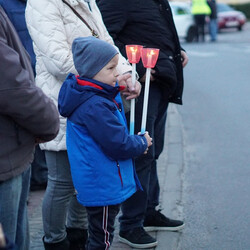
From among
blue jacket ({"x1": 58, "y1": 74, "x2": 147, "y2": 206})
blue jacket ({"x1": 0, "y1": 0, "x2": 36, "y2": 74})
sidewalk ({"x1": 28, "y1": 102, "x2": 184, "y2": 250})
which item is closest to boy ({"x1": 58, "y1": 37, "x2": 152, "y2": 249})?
blue jacket ({"x1": 58, "y1": 74, "x2": 147, "y2": 206})

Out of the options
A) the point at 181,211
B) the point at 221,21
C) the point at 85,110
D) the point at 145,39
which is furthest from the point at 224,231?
the point at 221,21

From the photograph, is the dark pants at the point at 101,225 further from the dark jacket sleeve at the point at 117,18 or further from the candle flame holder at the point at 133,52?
the dark jacket sleeve at the point at 117,18

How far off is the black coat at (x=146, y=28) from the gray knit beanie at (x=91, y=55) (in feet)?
2.63

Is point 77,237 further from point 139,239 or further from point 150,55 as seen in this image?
point 150,55

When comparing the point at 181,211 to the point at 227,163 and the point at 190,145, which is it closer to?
the point at 227,163

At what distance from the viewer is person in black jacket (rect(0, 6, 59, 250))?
2.68 metres

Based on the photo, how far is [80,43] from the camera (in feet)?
11.0

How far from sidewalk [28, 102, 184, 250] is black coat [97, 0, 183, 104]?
105cm

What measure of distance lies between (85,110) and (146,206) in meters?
1.28

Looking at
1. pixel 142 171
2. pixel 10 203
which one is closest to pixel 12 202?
pixel 10 203

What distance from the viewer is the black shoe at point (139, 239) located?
4.30 metres

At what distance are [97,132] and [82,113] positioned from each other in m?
0.13

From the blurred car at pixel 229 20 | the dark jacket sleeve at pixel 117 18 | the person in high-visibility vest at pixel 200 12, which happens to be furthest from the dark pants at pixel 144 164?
the blurred car at pixel 229 20

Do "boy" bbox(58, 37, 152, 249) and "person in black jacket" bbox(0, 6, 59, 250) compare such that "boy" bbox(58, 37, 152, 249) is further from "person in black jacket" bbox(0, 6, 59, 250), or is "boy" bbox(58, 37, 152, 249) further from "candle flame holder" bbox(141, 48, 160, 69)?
"person in black jacket" bbox(0, 6, 59, 250)
